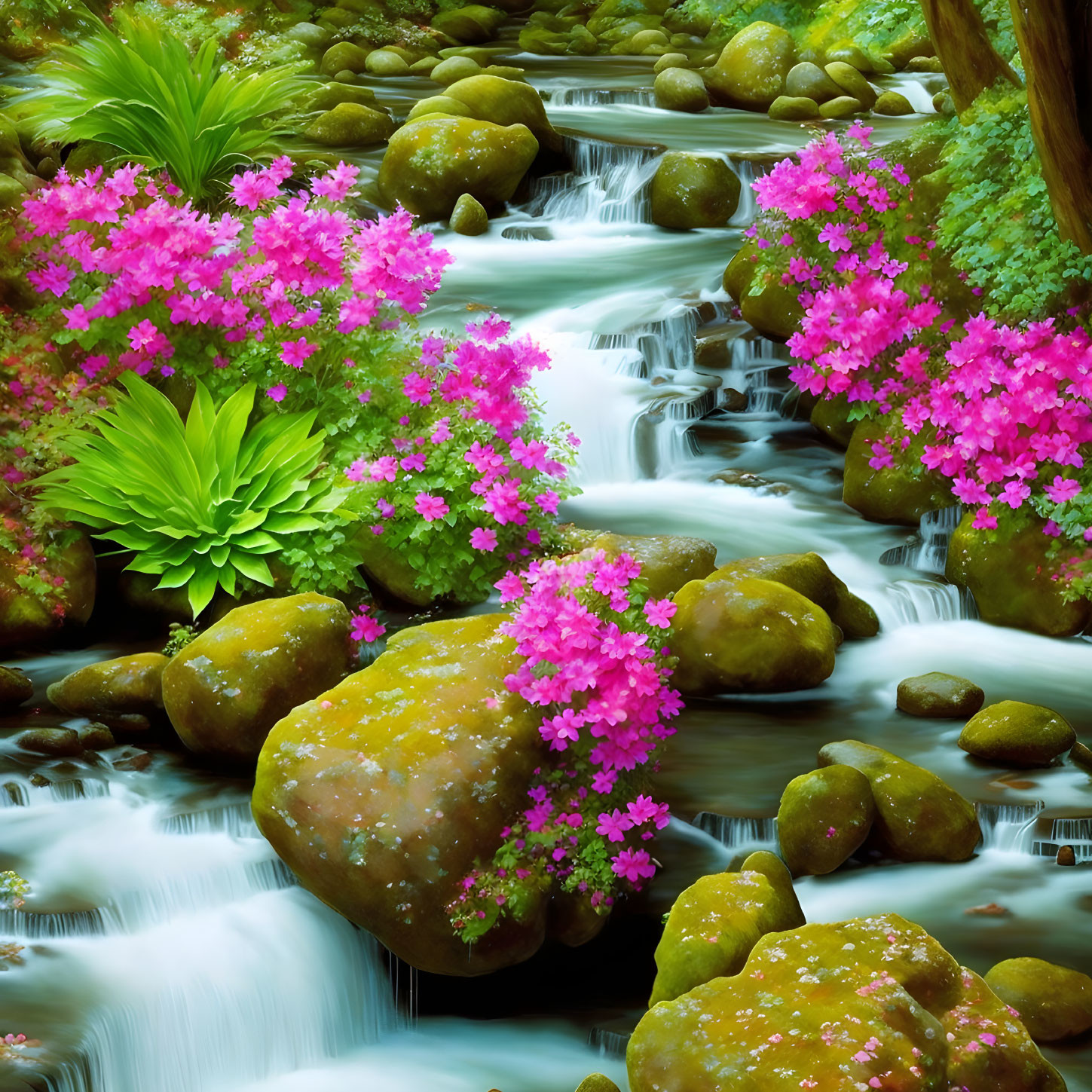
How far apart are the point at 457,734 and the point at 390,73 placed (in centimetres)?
1353

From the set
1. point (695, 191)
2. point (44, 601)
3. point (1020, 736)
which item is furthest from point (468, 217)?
point (1020, 736)

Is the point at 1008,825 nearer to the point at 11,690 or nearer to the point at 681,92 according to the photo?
the point at 11,690

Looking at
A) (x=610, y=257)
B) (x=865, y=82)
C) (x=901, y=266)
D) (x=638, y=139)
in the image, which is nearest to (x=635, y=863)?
(x=901, y=266)

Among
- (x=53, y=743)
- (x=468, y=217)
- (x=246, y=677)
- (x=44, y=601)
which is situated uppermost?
(x=468, y=217)

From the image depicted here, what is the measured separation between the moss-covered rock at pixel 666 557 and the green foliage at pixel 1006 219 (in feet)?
6.96

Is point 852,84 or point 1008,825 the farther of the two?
point 852,84

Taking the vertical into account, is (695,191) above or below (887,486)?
above

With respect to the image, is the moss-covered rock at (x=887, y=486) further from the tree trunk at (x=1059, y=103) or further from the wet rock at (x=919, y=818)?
the wet rock at (x=919, y=818)

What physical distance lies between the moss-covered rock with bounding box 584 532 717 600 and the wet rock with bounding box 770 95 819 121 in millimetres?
9100

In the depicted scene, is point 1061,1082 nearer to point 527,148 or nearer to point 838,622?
point 838,622

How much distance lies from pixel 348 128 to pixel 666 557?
26.0 ft

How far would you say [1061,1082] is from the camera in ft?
11.6

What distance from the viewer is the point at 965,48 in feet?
23.8

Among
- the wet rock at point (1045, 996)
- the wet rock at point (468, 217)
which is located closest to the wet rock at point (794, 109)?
the wet rock at point (468, 217)
